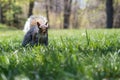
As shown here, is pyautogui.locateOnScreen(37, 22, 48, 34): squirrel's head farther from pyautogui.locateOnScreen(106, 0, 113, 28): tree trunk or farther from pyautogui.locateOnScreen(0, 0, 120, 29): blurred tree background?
pyautogui.locateOnScreen(0, 0, 120, 29): blurred tree background

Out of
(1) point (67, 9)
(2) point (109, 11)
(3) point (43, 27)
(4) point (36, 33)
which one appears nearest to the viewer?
(3) point (43, 27)

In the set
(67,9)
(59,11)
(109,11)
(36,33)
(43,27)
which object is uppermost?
(43,27)

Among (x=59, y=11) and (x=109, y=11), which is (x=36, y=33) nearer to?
(x=109, y=11)

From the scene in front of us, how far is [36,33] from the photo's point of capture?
6.63 m

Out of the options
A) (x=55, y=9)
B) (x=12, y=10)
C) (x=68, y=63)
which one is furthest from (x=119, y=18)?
(x=68, y=63)

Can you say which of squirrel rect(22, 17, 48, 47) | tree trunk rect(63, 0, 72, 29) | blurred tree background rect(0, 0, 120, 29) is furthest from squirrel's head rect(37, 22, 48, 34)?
tree trunk rect(63, 0, 72, 29)

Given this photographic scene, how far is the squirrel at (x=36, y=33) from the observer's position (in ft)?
21.1

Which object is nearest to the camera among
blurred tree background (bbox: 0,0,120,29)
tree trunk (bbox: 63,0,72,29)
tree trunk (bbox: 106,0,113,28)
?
tree trunk (bbox: 106,0,113,28)

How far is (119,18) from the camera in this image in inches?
1921

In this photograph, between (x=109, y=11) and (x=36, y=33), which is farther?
(x=109, y=11)

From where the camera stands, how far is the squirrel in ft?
21.1

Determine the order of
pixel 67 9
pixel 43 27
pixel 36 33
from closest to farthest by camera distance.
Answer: pixel 43 27
pixel 36 33
pixel 67 9

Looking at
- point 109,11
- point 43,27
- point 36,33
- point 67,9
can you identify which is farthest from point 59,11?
point 43,27

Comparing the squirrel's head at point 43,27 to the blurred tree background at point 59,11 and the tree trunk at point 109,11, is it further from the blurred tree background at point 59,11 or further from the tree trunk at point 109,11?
the blurred tree background at point 59,11
